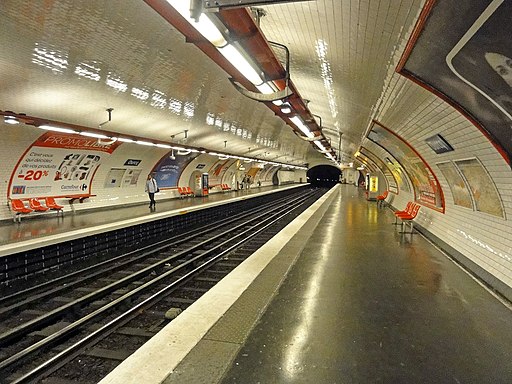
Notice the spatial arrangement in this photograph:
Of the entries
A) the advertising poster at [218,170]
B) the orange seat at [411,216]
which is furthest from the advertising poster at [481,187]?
the advertising poster at [218,170]

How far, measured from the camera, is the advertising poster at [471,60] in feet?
6.86

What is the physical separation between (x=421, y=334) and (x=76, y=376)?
141 inches

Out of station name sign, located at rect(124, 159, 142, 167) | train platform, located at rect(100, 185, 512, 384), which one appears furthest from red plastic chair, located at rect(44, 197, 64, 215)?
train platform, located at rect(100, 185, 512, 384)

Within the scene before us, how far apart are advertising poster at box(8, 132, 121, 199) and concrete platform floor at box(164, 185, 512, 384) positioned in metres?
7.92

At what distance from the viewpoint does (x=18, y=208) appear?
9.55 meters

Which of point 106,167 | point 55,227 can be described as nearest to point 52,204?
point 55,227

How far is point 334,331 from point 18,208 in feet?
32.1

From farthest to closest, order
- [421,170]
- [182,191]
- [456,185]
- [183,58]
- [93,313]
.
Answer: [182,191] → [421,170] → [456,185] → [183,58] → [93,313]

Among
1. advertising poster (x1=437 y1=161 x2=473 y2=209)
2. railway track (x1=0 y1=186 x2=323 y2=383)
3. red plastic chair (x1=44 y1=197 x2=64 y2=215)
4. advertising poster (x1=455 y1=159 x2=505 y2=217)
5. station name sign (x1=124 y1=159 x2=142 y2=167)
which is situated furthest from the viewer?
station name sign (x1=124 y1=159 x2=142 y2=167)

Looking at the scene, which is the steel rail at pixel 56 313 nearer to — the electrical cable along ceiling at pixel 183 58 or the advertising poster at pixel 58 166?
the electrical cable along ceiling at pixel 183 58

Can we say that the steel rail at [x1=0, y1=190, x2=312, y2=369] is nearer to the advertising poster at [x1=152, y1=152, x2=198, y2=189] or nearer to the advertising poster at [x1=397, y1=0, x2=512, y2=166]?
the advertising poster at [x1=397, y1=0, x2=512, y2=166]

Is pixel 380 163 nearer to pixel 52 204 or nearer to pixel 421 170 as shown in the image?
pixel 421 170

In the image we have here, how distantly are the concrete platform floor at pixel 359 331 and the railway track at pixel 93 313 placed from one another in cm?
195

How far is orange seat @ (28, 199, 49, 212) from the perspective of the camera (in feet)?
33.0
